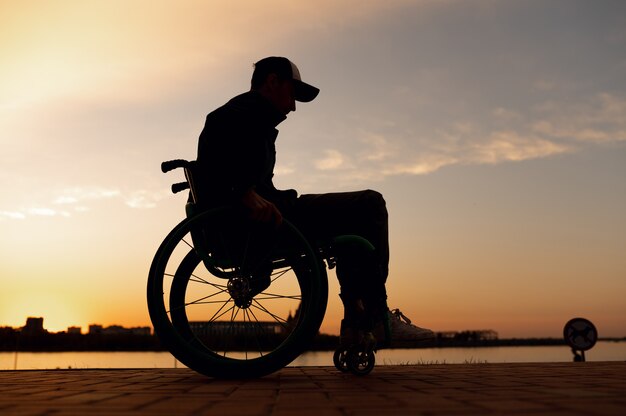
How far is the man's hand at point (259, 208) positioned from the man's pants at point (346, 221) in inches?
11.4

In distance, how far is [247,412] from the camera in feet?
6.43

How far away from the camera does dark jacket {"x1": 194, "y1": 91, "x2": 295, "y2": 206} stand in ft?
10.7

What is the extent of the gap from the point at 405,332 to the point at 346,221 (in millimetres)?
747

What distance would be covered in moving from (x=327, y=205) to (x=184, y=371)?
1.61 metres

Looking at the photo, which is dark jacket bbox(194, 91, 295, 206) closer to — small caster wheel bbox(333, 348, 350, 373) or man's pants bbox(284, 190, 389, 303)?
man's pants bbox(284, 190, 389, 303)

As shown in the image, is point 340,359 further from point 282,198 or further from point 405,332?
point 282,198

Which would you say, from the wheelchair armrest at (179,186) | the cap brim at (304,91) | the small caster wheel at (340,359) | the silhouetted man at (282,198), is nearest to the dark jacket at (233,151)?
the silhouetted man at (282,198)

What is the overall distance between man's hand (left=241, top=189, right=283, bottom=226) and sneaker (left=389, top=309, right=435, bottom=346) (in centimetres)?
96

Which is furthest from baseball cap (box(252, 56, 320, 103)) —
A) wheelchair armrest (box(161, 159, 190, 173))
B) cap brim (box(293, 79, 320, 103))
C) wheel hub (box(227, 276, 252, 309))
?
wheel hub (box(227, 276, 252, 309))

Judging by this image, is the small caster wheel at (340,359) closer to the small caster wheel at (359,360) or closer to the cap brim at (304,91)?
the small caster wheel at (359,360)

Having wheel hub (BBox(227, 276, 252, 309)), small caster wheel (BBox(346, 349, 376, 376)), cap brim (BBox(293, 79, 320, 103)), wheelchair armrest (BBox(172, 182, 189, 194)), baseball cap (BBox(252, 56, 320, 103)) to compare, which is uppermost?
baseball cap (BBox(252, 56, 320, 103))

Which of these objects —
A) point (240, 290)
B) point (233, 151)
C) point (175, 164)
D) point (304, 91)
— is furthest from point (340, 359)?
point (304, 91)

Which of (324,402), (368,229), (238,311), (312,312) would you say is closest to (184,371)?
(238,311)

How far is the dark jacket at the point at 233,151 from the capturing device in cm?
326
